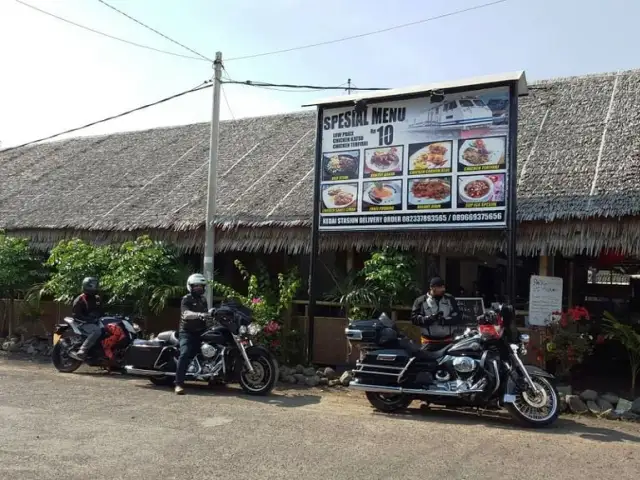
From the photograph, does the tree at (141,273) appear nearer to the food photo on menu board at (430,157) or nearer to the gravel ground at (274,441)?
the gravel ground at (274,441)

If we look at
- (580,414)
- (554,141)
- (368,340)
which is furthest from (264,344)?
(554,141)

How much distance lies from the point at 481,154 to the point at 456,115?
0.73 meters

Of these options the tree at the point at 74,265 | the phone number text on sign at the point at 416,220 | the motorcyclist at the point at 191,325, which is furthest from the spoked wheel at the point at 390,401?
the tree at the point at 74,265

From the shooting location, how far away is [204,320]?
889 cm

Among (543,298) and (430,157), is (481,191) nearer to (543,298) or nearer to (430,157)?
(430,157)

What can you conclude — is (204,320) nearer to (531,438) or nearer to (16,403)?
(16,403)

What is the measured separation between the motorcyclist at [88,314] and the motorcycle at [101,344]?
68mm

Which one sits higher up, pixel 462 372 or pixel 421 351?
pixel 421 351

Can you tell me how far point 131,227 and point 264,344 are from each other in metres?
3.95

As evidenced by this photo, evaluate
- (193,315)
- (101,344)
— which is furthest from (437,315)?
(101,344)

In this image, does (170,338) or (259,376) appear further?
(170,338)

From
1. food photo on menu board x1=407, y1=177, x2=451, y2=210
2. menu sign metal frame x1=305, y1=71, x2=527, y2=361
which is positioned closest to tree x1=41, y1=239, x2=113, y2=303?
menu sign metal frame x1=305, y1=71, x2=527, y2=361

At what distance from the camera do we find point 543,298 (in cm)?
915

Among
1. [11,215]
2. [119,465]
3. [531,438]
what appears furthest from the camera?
[11,215]
